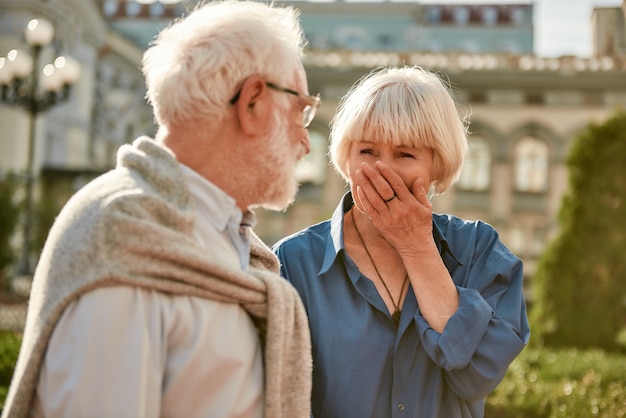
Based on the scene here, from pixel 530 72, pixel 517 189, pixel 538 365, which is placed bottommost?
pixel 517 189

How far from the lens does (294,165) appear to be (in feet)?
6.37

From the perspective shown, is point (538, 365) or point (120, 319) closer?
point (120, 319)

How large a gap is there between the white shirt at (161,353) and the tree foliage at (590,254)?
11717 mm

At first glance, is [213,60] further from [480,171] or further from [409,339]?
[480,171]

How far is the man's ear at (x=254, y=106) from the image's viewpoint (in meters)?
1.77

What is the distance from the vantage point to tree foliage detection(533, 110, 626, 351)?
513 inches

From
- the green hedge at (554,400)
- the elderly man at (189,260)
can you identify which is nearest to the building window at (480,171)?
the green hedge at (554,400)

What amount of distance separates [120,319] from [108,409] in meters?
0.16

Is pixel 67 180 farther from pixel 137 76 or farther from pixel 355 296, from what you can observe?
pixel 355 296

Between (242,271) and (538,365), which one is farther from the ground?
(242,271)

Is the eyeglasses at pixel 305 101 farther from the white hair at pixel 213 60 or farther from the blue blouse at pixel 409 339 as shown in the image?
the blue blouse at pixel 409 339

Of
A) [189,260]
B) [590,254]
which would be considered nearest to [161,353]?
[189,260]

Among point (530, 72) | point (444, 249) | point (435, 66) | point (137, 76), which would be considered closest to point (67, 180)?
point (137, 76)

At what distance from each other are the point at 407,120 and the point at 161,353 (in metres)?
1.07
